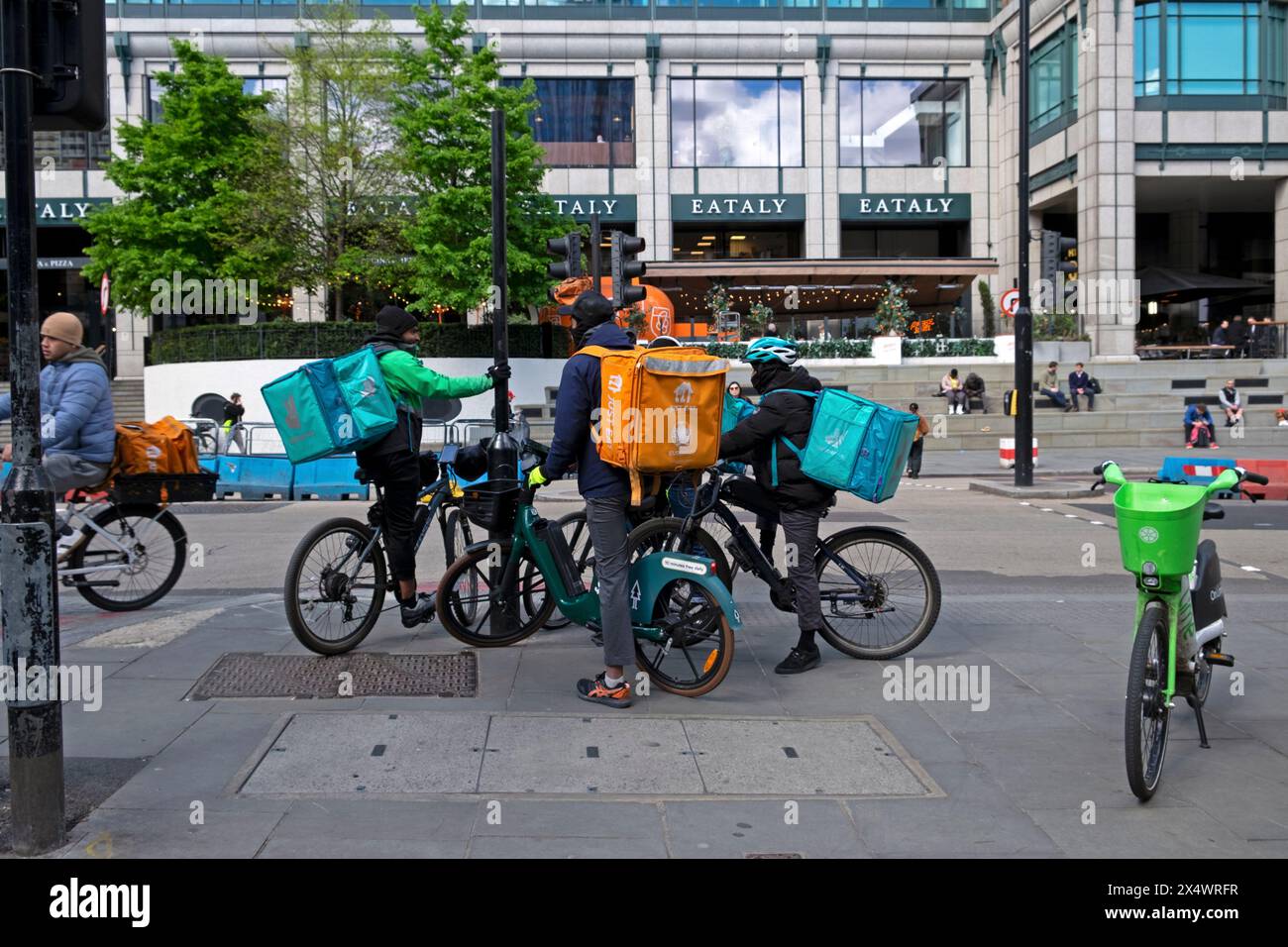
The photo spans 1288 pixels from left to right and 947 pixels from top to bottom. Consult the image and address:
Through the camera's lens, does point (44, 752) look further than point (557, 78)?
No

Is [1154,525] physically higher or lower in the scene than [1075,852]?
higher

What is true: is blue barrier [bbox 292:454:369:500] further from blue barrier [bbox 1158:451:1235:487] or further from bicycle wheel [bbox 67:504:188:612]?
blue barrier [bbox 1158:451:1235:487]

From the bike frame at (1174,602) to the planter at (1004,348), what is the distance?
29.0m

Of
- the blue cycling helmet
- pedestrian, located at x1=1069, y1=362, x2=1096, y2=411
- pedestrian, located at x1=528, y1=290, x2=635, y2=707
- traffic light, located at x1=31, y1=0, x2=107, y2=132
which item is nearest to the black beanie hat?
pedestrian, located at x1=528, y1=290, x2=635, y2=707

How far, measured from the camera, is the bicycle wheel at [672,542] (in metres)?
6.29

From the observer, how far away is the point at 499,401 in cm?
751

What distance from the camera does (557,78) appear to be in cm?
3991

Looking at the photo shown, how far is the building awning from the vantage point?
3556 cm

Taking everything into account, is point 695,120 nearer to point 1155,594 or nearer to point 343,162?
point 343,162

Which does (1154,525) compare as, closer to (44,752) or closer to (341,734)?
(341,734)

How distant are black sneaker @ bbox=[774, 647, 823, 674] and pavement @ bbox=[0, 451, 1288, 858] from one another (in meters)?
0.08

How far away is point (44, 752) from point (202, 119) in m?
31.8

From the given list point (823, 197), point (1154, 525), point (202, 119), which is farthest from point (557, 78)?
point (1154, 525)
